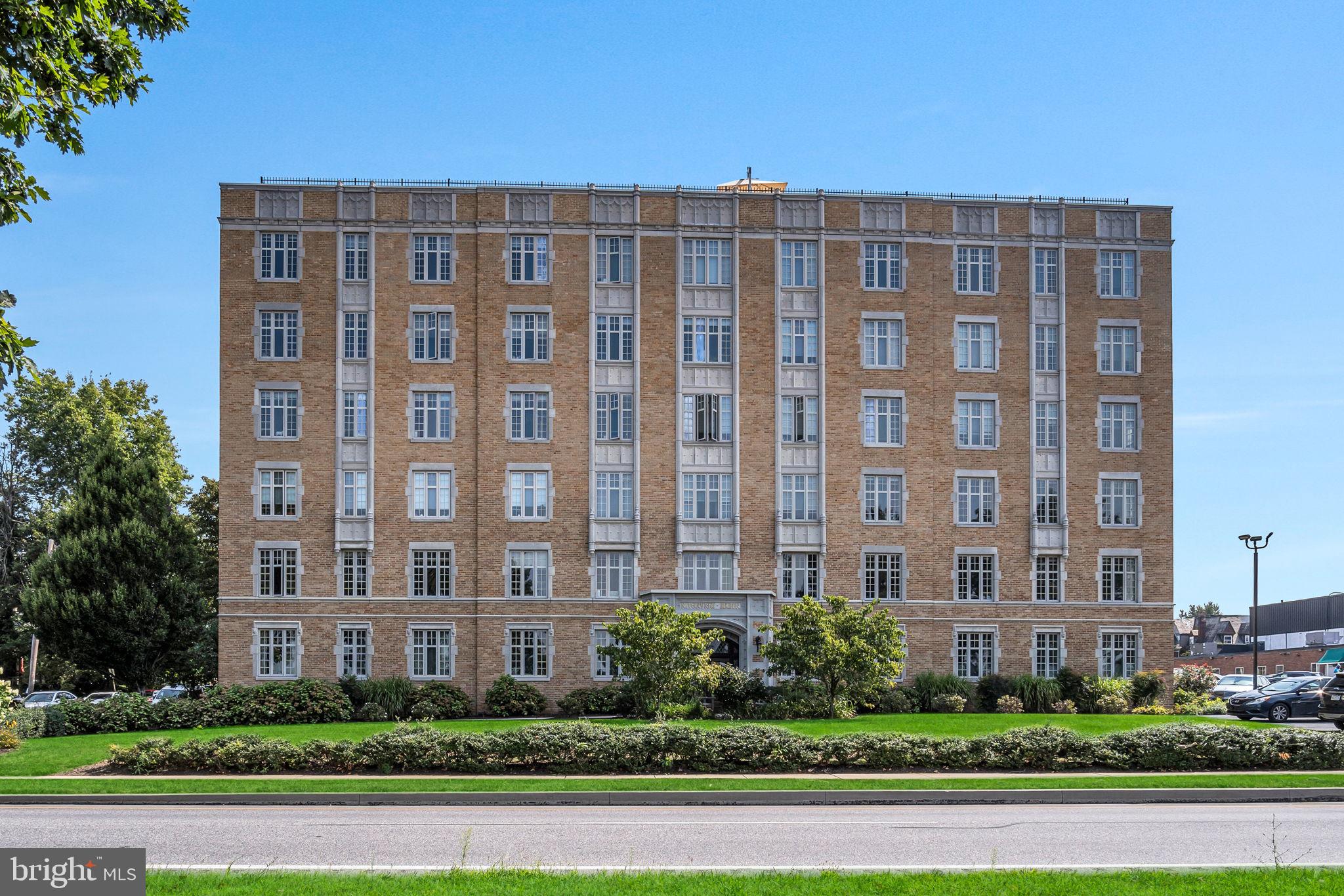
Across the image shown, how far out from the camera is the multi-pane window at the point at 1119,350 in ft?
171

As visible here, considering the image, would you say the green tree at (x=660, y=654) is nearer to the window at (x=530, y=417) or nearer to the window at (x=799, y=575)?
the window at (x=799, y=575)

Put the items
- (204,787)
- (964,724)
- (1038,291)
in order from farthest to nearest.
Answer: (1038,291) < (964,724) < (204,787)

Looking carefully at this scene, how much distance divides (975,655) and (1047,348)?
12.5m

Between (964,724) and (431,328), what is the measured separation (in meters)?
24.4

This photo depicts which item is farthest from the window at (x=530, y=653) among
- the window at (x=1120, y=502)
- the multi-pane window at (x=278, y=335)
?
the window at (x=1120, y=502)

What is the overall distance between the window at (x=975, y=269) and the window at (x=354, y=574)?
25541 mm

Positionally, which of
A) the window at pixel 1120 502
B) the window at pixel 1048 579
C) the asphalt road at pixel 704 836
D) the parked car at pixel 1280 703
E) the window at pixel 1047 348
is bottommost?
the parked car at pixel 1280 703

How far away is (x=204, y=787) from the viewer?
79.6 ft

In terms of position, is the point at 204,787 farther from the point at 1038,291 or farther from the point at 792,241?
the point at 1038,291

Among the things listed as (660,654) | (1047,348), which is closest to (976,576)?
(1047,348)

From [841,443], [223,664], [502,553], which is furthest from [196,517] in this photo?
[841,443]

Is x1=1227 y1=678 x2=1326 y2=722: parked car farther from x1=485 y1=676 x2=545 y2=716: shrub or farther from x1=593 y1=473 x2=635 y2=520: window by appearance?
x1=485 y1=676 x2=545 y2=716: shrub

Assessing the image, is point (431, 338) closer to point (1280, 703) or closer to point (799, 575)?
point (799, 575)

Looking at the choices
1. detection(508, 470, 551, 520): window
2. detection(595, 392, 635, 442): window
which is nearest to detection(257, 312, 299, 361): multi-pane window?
detection(508, 470, 551, 520): window
